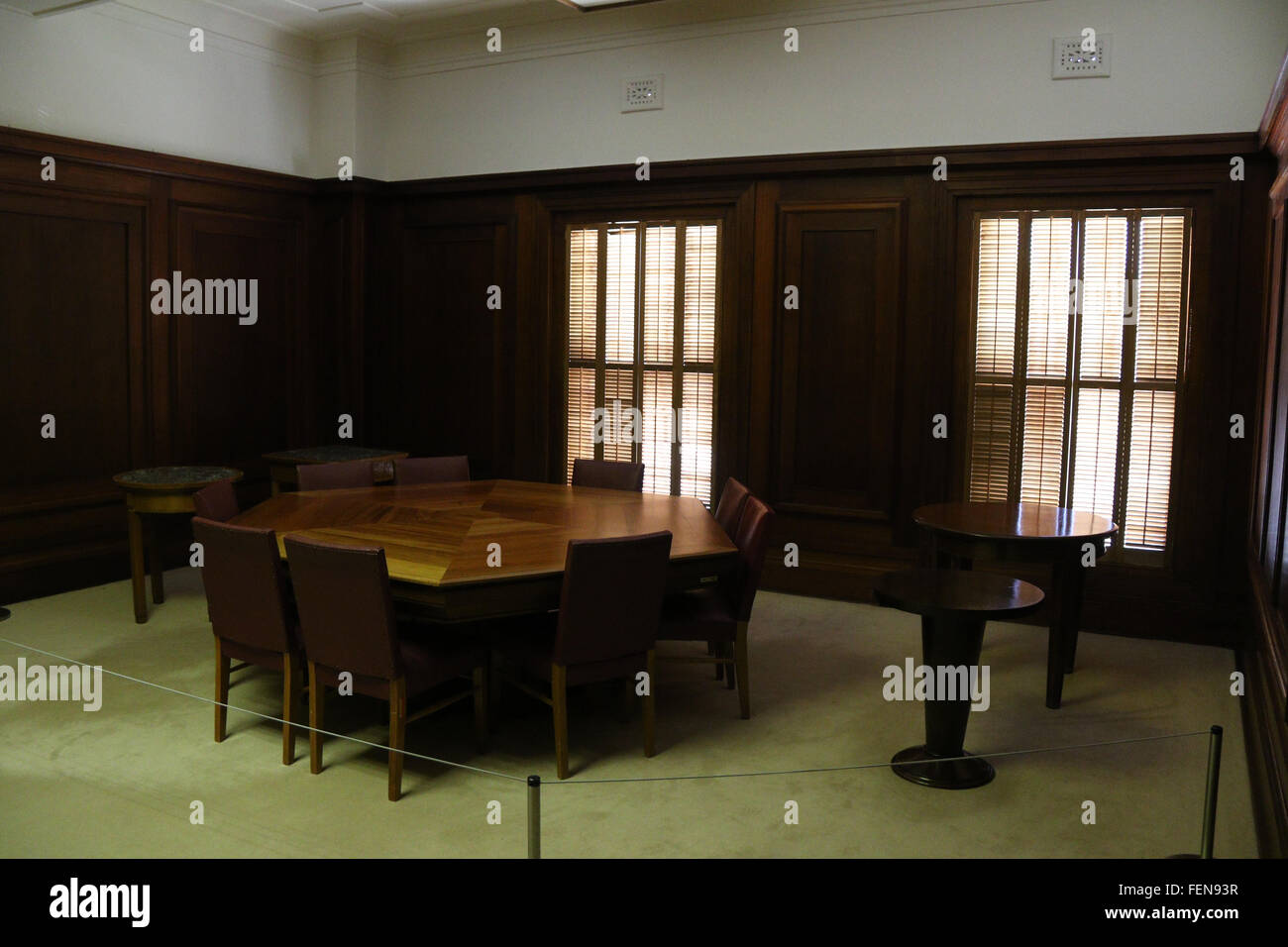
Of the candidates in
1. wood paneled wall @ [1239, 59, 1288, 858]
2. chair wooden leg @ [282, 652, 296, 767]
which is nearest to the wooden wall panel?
chair wooden leg @ [282, 652, 296, 767]

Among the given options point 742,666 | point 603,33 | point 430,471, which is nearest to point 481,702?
point 742,666

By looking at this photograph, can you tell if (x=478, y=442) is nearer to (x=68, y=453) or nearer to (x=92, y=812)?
(x=68, y=453)

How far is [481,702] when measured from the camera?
3.80 metres

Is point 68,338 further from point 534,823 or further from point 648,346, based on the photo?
point 534,823

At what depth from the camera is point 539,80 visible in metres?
6.84

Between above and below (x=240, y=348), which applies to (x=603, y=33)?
above

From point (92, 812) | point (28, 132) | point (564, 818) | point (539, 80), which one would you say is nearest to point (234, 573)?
point (92, 812)

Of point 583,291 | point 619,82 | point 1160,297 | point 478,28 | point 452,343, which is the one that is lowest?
point 452,343

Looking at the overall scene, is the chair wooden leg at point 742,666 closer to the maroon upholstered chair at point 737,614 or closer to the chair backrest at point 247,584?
the maroon upholstered chair at point 737,614

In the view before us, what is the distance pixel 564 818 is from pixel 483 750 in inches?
77.4

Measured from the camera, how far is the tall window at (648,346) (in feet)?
21.3

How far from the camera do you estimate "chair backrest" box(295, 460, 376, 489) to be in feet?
17.2

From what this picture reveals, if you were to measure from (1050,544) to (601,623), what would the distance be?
6.13ft

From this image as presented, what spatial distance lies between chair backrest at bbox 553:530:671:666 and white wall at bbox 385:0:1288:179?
3256 mm
